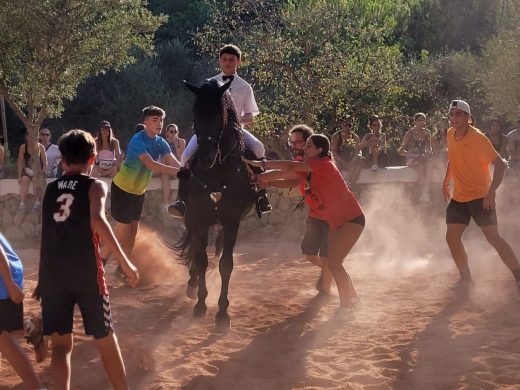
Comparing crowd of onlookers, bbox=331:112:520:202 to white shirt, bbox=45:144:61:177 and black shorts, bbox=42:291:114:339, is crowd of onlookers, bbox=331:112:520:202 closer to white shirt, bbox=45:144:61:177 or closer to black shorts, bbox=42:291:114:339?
white shirt, bbox=45:144:61:177

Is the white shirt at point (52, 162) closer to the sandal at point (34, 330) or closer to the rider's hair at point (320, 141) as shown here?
the rider's hair at point (320, 141)

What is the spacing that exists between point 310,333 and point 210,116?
79.0 inches

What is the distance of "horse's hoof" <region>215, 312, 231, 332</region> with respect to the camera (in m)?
6.82

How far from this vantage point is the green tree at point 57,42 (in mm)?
12992

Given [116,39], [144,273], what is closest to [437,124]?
[116,39]

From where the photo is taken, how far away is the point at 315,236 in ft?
26.0

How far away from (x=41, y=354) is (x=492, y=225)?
492 cm

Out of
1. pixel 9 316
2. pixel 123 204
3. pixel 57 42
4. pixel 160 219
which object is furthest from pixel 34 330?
pixel 57 42

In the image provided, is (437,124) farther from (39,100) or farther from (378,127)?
(39,100)

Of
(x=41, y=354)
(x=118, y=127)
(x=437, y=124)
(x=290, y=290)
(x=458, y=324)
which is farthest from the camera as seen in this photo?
(x=118, y=127)

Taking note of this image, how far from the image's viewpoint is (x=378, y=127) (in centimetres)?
1438

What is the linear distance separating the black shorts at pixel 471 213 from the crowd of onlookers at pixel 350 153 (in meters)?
5.54

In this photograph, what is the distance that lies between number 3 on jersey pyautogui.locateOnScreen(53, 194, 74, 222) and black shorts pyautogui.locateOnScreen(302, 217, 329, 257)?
12.7ft

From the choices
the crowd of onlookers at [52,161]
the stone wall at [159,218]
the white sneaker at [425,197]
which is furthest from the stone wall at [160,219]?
the white sneaker at [425,197]
